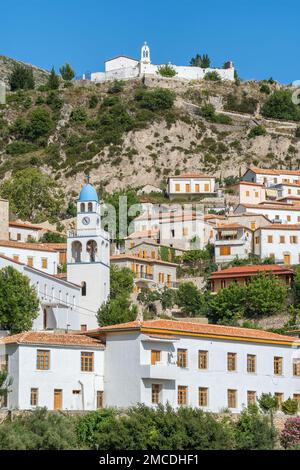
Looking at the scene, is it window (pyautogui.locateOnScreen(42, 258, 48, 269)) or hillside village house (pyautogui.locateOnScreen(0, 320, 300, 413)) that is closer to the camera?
hillside village house (pyautogui.locateOnScreen(0, 320, 300, 413))

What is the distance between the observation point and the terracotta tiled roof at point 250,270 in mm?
98750

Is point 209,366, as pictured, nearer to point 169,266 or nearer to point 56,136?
point 169,266

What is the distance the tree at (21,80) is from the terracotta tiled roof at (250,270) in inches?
3343

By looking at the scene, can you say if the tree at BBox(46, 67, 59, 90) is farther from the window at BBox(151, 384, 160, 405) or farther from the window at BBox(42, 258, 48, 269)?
the window at BBox(151, 384, 160, 405)

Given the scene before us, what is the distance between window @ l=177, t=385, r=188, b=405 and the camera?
6172 centimetres

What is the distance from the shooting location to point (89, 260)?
8688cm

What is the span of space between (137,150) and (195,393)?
308ft

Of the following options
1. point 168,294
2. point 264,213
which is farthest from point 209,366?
point 264,213

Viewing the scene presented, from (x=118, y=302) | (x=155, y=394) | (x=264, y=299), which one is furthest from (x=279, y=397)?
(x=264, y=299)

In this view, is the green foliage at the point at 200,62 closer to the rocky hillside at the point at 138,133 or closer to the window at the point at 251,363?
the rocky hillside at the point at 138,133

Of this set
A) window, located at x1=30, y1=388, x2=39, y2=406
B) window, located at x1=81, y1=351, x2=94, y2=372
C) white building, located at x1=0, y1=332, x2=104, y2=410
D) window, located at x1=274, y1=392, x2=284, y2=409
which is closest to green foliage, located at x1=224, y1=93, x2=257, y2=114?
window, located at x1=274, y1=392, x2=284, y2=409

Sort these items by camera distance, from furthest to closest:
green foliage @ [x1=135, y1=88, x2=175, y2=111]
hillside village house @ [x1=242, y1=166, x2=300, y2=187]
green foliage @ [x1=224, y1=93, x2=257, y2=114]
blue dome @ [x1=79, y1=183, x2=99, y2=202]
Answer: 1. green foliage @ [x1=224, y1=93, x2=257, y2=114]
2. green foliage @ [x1=135, y1=88, x2=175, y2=111]
3. hillside village house @ [x1=242, y1=166, x2=300, y2=187]
4. blue dome @ [x1=79, y1=183, x2=99, y2=202]

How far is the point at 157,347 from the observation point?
6150 cm

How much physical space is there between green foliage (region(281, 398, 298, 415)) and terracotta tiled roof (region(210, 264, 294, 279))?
3470 centimetres
